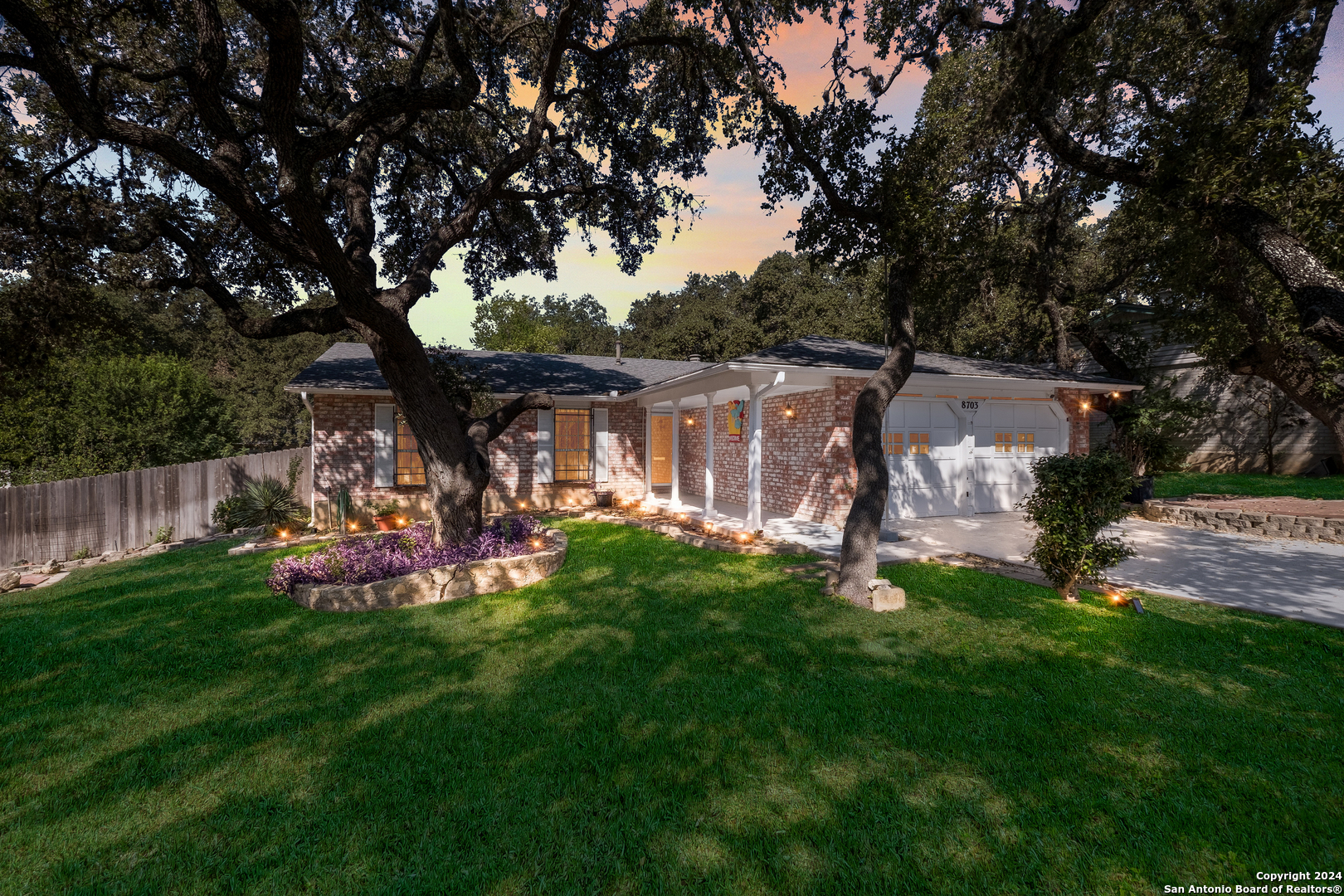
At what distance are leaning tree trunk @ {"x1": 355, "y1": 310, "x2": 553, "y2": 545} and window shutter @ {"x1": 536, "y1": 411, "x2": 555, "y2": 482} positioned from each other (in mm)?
5543

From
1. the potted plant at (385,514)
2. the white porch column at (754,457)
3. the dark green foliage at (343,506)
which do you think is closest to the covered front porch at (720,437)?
the white porch column at (754,457)

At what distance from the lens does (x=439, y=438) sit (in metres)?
6.68

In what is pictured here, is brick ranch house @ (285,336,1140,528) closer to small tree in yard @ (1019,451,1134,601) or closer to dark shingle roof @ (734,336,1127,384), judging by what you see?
dark shingle roof @ (734,336,1127,384)

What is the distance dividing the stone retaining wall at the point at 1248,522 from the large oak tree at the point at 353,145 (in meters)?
11.2

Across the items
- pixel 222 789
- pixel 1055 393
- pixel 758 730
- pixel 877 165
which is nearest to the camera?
pixel 222 789

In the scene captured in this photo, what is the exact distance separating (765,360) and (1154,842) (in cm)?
719

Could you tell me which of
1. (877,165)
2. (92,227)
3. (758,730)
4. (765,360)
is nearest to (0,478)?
(92,227)

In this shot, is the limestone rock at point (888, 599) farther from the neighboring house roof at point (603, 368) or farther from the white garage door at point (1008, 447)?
the white garage door at point (1008, 447)

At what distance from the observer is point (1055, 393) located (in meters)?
12.0

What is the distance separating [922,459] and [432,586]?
9.36m

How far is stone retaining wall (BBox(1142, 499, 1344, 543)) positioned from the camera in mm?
8320

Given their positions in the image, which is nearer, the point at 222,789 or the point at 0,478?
the point at 222,789

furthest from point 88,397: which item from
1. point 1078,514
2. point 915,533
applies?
point 1078,514

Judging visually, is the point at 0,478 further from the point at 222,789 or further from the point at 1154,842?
the point at 1154,842
